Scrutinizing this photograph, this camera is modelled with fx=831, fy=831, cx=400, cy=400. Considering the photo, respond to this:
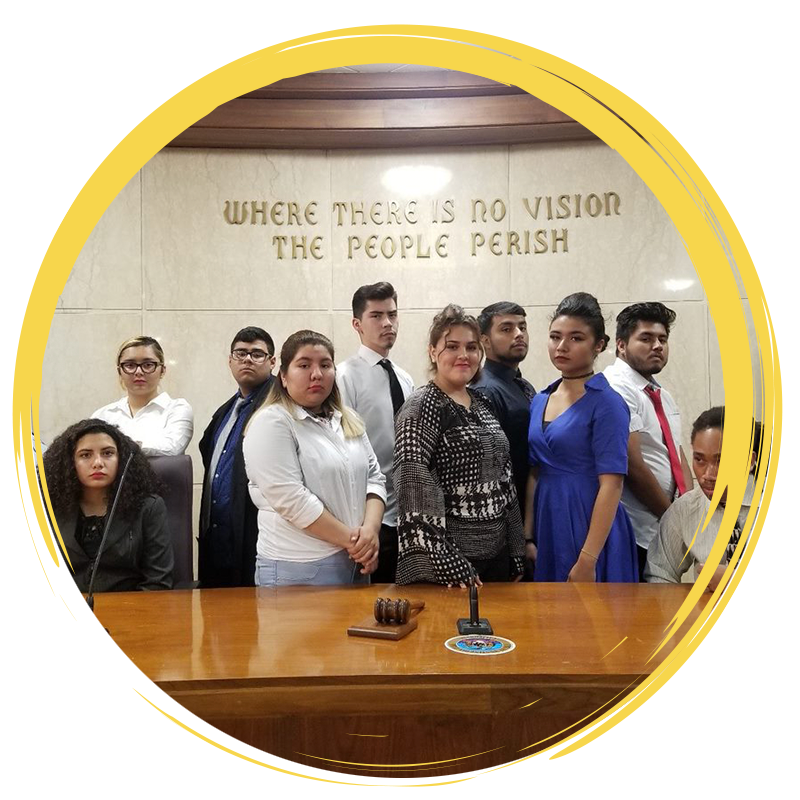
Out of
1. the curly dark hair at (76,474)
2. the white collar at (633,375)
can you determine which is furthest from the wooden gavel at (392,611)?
the white collar at (633,375)

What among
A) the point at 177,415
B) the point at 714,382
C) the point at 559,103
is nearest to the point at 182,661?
the point at 177,415

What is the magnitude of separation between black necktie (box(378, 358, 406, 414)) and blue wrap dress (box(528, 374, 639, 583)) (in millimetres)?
268

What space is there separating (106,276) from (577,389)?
3.22ft

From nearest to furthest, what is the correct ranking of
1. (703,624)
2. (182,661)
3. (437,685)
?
(437,685) → (182,661) → (703,624)

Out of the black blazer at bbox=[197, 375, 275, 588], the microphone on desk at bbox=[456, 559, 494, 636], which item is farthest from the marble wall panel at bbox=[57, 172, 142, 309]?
the microphone on desk at bbox=[456, 559, 494, 636]

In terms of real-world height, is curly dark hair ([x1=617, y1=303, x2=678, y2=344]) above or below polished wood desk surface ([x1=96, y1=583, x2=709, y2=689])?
above

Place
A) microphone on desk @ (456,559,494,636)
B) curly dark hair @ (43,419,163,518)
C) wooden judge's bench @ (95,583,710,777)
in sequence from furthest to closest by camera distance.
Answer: curly dark hair @ (43,419,163,518) < microphone on desk @ (456,559,494,636) < wooden judge's bench @ (95,583,710,777)

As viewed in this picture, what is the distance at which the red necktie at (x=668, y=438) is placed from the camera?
1.68 metres

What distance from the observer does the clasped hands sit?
1.73 metres

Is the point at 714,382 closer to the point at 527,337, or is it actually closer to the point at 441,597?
the point at 527,337

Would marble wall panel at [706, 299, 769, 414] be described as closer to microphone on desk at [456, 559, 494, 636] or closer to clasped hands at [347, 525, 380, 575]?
microphone on desk at [456, 559, 494, 636]

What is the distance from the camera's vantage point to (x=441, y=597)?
173cm

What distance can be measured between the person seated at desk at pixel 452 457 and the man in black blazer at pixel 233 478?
306 mm

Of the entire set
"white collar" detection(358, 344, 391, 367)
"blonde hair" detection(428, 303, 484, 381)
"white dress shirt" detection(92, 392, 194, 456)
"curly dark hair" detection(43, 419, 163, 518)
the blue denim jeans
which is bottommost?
the blue denim jeans
